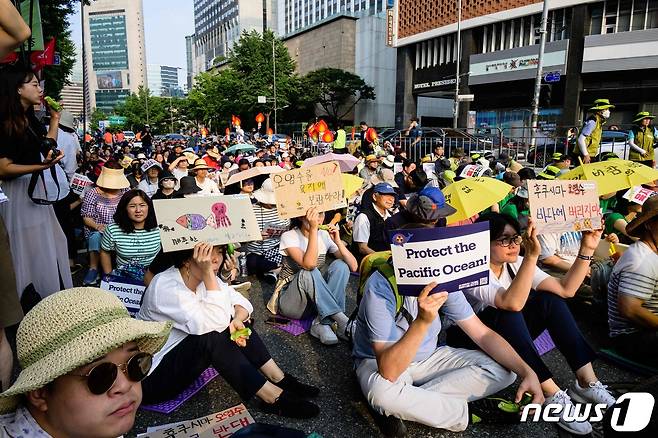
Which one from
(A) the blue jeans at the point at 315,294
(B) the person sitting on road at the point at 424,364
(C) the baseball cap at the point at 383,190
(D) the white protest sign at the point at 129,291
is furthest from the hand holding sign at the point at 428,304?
(C) the baseball cap at the point at 383,190

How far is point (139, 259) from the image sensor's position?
4605 millimetres

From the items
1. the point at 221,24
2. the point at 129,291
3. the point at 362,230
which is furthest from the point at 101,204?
the point at 221,24

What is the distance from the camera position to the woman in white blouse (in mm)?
2887

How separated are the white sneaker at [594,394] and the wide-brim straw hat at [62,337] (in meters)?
2.86

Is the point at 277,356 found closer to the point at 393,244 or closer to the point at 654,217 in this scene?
the point at 393,244

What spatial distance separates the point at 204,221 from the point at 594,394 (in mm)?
2741

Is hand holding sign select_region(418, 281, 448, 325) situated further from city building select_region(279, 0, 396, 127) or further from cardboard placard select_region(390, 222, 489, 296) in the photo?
city building select_region(279, 0, 396, 127)

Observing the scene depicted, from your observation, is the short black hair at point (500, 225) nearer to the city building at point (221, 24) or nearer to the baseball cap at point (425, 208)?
the baseball cap at point (425, 208)

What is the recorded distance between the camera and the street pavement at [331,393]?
2.89 metres

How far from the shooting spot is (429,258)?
7.98 ft

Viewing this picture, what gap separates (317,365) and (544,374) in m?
1.68

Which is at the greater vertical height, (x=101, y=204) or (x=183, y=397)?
(x=101, y=204)

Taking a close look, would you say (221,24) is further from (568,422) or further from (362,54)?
(568,422)

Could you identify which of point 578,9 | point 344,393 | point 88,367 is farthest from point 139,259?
point 578,9
